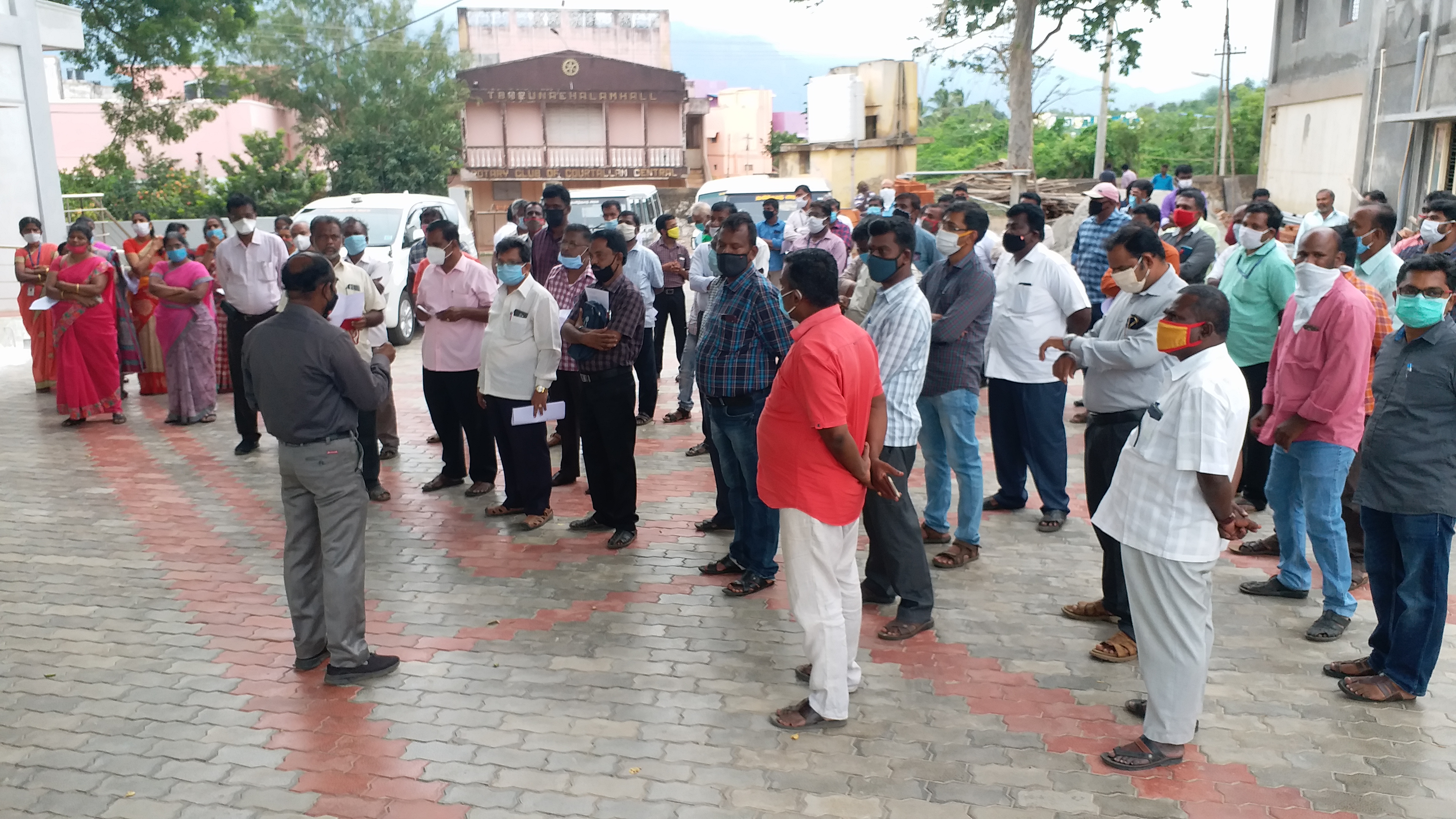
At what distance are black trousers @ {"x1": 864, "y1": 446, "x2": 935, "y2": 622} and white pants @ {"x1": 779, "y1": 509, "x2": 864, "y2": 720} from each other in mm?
704

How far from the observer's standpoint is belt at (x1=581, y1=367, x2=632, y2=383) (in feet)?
19.8

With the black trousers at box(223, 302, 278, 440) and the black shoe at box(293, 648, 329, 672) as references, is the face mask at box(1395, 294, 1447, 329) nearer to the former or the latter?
the black shoe at box(293, 648, 329, 672)

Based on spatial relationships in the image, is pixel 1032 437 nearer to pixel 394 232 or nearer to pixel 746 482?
pixel 746 482

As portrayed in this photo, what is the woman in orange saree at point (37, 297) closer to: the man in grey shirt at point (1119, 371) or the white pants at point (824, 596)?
the white pants at point (824, 596)

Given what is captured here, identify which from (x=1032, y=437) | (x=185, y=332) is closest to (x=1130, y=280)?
(x=1032, y=437)

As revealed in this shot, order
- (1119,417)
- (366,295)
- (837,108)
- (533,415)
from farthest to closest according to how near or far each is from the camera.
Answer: (837,108)
(366,295)
(533,415)
(1119,417)

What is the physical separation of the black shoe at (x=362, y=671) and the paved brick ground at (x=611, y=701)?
55 mm

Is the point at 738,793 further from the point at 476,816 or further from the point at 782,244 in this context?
the point at 782,244

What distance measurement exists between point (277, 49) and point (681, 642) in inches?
1310

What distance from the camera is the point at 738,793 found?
12.1ft

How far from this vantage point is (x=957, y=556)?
5789 millimetres

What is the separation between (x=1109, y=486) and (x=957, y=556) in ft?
3.86

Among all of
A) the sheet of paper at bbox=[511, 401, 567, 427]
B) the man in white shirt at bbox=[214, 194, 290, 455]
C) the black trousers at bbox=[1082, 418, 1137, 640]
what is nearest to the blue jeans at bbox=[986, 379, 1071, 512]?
the black trousers at bbox=[1082, 418, 1137, 640]

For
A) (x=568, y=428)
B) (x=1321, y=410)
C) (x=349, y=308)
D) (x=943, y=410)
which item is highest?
(x=349, y=308)
